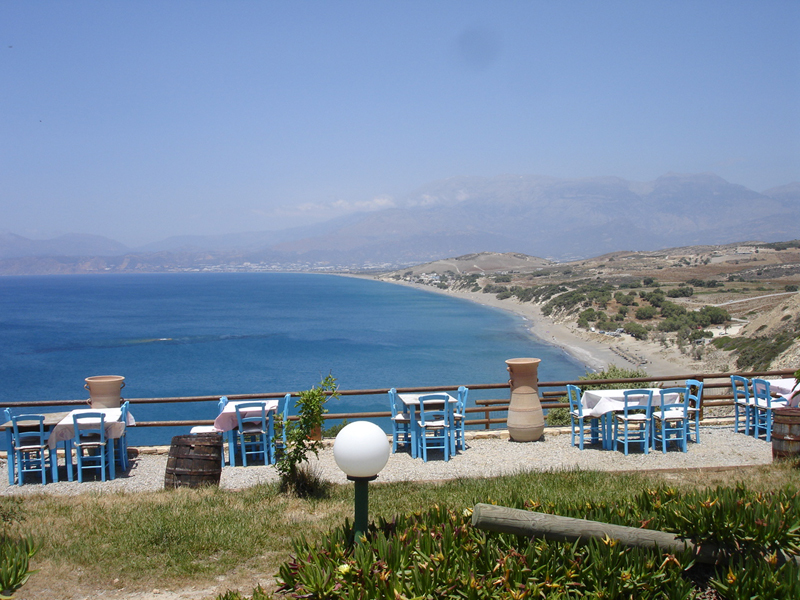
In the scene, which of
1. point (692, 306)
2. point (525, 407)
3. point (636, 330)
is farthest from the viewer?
point (692, 306)

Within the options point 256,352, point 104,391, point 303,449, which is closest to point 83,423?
point 104,391

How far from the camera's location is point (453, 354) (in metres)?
57.7

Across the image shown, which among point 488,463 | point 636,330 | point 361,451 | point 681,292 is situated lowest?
point 636,330

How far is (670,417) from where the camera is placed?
10555mm

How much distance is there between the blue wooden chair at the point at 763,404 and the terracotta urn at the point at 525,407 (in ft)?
12.3

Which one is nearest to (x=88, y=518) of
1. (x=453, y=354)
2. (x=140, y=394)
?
(x=140, y=394)

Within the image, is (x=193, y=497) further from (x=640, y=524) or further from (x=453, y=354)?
(x=453, y=354)

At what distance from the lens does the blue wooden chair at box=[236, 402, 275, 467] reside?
10.2m

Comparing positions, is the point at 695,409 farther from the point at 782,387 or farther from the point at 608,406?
the point at 782,387

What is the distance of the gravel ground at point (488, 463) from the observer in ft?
30.6

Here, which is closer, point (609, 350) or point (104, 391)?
point (104, 391)

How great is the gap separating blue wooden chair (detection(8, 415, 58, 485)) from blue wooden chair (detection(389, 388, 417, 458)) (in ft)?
17.3

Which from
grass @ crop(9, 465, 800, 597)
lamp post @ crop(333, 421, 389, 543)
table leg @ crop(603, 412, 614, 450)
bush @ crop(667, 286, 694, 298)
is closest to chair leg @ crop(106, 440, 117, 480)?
grass @ crop(9, 465, 800, 597)

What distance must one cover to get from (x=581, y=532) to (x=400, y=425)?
7344mm
